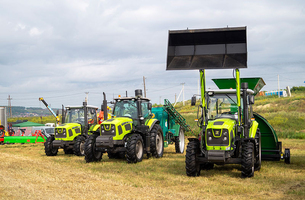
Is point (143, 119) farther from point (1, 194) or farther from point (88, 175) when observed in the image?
point (1, 194)

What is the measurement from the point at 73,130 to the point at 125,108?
3.19 m

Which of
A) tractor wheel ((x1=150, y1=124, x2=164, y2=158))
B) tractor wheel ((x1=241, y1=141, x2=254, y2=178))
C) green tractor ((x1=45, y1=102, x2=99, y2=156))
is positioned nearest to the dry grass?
tractor wheel ((x1=241, y1=141, x2=254, y2=178))

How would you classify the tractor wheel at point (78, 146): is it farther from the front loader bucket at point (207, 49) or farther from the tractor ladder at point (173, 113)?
the front loader bucket at point (207, 49)

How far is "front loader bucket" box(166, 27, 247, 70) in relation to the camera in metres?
9.35

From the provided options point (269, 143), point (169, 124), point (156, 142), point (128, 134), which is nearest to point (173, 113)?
point (169, 124)

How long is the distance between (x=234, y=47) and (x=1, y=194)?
22.9ft

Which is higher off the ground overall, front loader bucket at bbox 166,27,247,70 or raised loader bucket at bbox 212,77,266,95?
front loader bucket at bbox 166,27,247,70

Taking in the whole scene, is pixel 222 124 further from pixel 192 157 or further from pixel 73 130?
pixel 73 130

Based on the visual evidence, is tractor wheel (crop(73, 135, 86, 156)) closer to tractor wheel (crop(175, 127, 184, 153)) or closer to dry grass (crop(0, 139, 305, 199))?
dry grass (crop(0, 139, 305, 199))

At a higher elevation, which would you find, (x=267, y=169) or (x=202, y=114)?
(x=202, y=114)

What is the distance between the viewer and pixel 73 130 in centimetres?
1438

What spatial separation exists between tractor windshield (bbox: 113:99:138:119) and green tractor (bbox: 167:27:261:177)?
10.1 feet

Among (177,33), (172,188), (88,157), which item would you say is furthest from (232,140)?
(88,157)

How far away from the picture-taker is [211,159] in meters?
8.05
